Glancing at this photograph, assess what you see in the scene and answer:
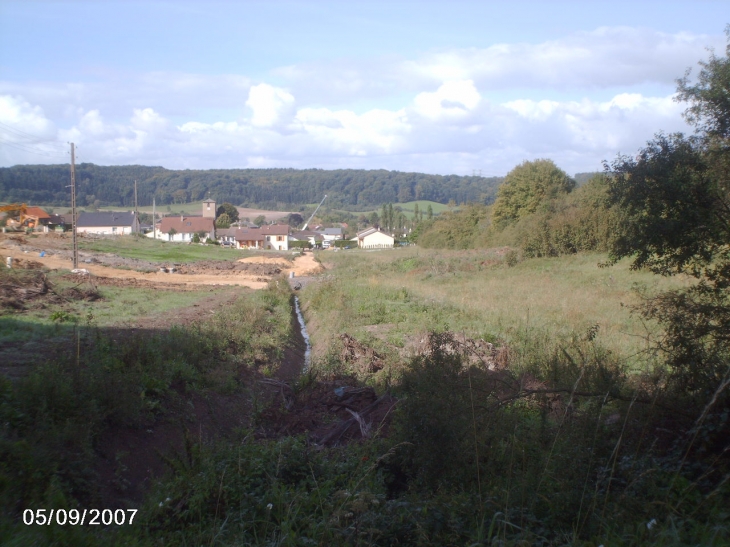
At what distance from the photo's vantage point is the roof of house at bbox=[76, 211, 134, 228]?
81312 mm

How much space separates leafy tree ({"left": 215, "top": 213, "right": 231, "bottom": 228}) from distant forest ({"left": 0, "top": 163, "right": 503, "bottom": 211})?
634 inches

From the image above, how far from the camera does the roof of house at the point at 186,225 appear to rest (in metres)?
86.6

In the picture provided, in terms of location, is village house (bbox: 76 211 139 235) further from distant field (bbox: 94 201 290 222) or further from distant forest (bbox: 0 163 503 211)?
distant field (bbox: 94 201 290 222)

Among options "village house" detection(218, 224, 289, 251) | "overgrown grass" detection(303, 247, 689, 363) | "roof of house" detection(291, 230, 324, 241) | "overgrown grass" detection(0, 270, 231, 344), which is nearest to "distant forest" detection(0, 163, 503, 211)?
"village house" detection(218, 224, 289, 251)

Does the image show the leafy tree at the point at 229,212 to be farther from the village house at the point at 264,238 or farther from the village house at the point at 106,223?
the village house at the point at 106,223

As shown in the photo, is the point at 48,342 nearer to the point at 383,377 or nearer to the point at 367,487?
the point at 383,377

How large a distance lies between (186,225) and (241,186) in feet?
187

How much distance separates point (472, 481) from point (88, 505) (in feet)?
13.1

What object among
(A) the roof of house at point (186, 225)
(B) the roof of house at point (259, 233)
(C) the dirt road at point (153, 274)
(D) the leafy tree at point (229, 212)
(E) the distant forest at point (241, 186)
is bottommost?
(C) the dirt road at point (153, 274)

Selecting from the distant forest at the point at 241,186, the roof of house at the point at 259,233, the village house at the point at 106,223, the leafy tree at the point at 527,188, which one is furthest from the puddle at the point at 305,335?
the village house at the point at 106,223

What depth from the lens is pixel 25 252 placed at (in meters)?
39.6

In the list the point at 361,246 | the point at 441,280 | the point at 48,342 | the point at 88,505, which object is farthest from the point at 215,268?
the point at 361,246

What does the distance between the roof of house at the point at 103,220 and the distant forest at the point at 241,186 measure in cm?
385

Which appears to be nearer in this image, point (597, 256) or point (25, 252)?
point (597, 256)
